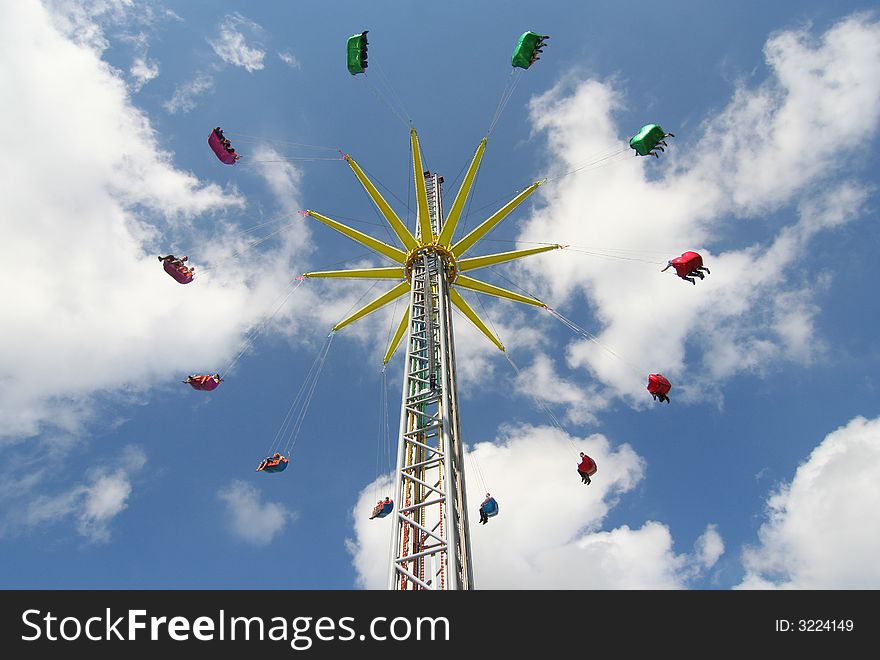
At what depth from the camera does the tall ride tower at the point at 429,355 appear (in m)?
12.5

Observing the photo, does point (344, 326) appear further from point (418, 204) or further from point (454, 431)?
point (454, 431)

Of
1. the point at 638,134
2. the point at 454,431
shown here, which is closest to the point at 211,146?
the point at 454,431

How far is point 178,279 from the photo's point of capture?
715 inches

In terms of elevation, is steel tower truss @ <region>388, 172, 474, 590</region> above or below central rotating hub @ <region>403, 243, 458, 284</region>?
below

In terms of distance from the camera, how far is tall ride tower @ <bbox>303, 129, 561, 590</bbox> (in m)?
12.5

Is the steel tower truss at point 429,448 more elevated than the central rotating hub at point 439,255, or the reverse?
the central rotating hub at point 439,255

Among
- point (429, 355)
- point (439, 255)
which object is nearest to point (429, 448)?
point (429, 355)

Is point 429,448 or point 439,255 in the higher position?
point 439,255

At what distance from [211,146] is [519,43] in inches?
495

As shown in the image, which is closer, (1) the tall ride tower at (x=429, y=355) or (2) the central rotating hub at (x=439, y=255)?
(1) the tall ride tower at (x=429, y=355)

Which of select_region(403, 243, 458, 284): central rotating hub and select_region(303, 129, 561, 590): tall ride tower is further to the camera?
select_region(403, 243, 458, 284): central rotating hub

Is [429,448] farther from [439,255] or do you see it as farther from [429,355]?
[439,255]

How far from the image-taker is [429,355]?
52.4 feet

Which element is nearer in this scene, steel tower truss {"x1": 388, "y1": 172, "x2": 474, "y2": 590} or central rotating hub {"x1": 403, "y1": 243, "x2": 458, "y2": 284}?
steel tower truss {"x1": 388, "y1": 172, "x2": 474, "y2": 590}
